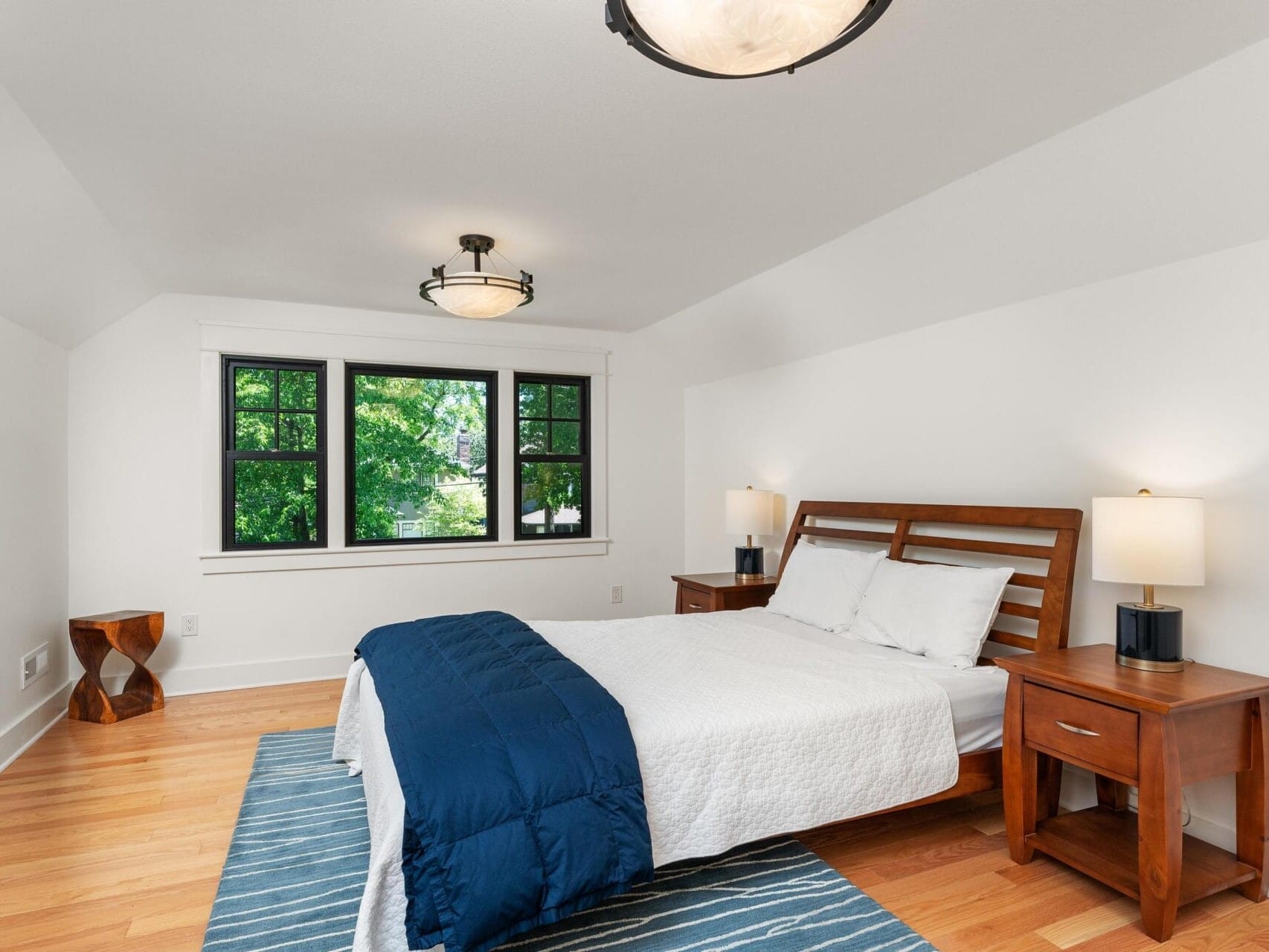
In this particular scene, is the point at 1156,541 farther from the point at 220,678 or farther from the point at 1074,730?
the point at 220,678

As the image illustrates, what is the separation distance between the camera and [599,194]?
2811 millimetres

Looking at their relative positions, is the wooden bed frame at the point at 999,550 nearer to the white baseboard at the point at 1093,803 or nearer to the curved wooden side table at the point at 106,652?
the white baseboard at the point at 1093,803

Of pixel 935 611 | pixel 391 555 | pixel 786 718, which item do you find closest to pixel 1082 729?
pixel 935 611

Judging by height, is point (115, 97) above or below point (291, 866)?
above

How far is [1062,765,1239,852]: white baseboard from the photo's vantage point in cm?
230

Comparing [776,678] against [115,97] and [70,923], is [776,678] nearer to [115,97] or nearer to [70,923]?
[70,923]

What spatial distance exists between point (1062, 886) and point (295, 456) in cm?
431

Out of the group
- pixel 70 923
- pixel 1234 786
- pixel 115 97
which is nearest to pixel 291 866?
pixel 70 923

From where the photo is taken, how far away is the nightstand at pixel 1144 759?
1.94m

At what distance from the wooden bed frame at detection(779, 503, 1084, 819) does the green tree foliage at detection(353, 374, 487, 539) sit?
2582 millimetres

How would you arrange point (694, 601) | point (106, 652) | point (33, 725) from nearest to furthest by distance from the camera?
1. point (33, 725)
2. point (106, 652)
3. point (694, 601)

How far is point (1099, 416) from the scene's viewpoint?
2697mm

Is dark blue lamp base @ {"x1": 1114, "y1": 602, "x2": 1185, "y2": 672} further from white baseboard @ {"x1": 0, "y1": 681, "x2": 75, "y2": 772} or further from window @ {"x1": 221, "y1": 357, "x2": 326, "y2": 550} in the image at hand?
white baseboard @ {"x1": 0, "y1": 681, "x2": 75, "y2": 772}

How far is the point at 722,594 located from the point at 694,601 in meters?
0.28
